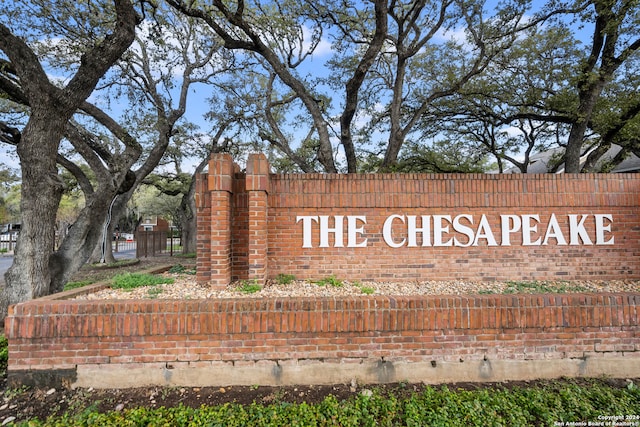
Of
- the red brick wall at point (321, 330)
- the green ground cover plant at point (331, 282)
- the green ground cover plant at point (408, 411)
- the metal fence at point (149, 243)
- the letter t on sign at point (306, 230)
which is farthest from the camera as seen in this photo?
the metal fence at point (149, 243)

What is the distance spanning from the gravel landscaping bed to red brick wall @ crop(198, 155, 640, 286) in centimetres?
24

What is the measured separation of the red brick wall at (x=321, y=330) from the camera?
3.36 m

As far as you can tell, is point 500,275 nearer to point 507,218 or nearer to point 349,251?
point 507,218

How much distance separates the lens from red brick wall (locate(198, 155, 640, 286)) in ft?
16.2

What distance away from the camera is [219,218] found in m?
4.34

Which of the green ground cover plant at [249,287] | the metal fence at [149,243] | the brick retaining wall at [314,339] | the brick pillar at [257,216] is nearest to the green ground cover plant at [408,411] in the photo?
the brick retaining wall at [314,339]

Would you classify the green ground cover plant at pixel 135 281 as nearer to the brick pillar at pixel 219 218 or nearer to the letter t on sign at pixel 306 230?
the brick pillar at pixel 219 218

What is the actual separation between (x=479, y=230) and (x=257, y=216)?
11.7 feet

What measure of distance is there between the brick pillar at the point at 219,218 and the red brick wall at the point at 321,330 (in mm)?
881

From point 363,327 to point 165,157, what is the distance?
16.8m

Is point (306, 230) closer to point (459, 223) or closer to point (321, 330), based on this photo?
point (321, 330)

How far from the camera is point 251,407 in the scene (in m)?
Answer: 3.03

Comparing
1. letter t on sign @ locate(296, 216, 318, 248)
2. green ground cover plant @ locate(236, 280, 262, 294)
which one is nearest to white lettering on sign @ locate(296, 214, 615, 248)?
letter t on sign @ locate(296, 216, 318, 248)

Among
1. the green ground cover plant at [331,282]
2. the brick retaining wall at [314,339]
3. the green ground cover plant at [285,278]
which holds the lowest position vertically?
the brick retaining wall at [314,339]
